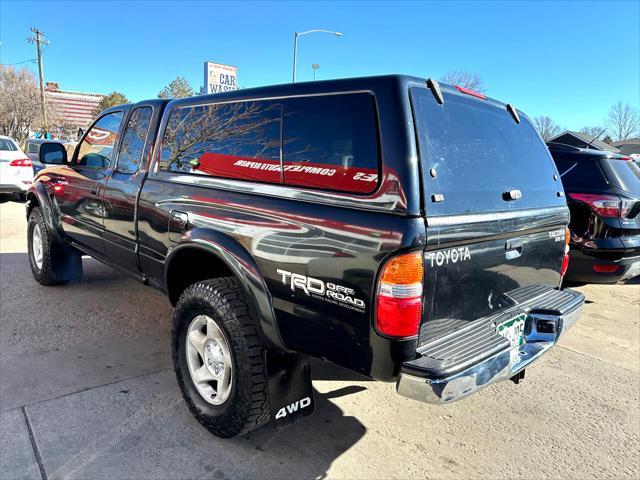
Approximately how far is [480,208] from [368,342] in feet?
2.88

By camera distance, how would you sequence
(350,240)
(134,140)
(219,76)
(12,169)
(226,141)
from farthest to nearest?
(219,76)
(12,169)
(134,140)
(226,141)
(350,240)

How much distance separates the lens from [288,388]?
244 centimetres

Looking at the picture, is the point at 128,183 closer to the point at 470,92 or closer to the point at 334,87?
the point at 334,87

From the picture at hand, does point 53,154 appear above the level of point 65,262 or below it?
above

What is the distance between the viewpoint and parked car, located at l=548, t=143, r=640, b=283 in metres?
4.64

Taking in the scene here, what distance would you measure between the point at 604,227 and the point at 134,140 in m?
4.54

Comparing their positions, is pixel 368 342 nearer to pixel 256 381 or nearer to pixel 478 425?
pixel 256 381

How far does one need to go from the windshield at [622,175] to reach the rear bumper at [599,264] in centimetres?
78

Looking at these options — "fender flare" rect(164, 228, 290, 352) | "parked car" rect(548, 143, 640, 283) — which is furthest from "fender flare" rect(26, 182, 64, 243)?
"parked car" rect(548, 143, 640, 283)

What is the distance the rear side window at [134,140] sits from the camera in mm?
3555

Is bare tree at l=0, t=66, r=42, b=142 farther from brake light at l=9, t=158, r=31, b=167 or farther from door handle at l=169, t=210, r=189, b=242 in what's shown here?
door handle at l=169, t=210, r=189, b=242

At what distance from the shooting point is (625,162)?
5328 mm

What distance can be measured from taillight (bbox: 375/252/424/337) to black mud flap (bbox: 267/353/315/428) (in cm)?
73

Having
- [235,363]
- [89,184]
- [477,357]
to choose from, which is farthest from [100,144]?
Answer: [477,357]
